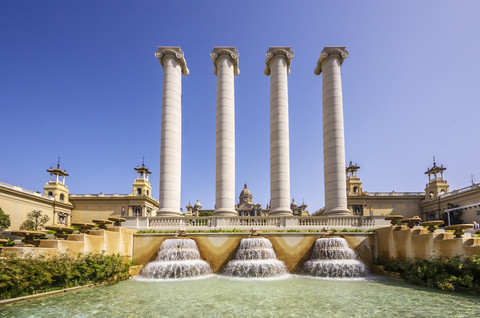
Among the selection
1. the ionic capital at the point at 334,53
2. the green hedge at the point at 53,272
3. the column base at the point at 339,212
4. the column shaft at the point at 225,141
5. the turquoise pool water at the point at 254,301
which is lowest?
the turquoise pool water at the point at 254,301

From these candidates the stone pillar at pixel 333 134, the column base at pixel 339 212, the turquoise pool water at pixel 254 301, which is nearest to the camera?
the turquoise pool water at pixel 254 301

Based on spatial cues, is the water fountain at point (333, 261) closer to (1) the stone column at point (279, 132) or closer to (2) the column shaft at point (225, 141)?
(1) the stone column at point (279, 132)

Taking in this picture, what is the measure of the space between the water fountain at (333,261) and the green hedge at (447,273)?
11.0ft

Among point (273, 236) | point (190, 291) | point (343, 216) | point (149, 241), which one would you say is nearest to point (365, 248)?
point (343, 216)

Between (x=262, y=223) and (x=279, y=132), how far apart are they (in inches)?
435

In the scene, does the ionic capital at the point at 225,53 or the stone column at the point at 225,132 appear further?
the ionic capital at the point at 225,53

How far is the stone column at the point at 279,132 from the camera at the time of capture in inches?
1308

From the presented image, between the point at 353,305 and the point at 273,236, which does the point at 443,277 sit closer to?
the point at 353,305

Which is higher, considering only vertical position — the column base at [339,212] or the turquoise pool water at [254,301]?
the column base at [339,212]

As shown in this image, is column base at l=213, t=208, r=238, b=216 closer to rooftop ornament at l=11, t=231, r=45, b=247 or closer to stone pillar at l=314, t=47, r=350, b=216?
stone pillar at l=314, t=47, r=350, b=216

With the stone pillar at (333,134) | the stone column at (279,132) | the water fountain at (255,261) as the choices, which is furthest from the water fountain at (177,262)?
the stone pillar at (333,134)

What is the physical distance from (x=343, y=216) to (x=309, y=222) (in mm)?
3409

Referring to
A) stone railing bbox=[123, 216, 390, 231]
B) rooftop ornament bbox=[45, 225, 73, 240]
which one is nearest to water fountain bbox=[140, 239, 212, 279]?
stone railing bbox=[123, 216, 390, 231]

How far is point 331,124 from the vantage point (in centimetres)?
3400
